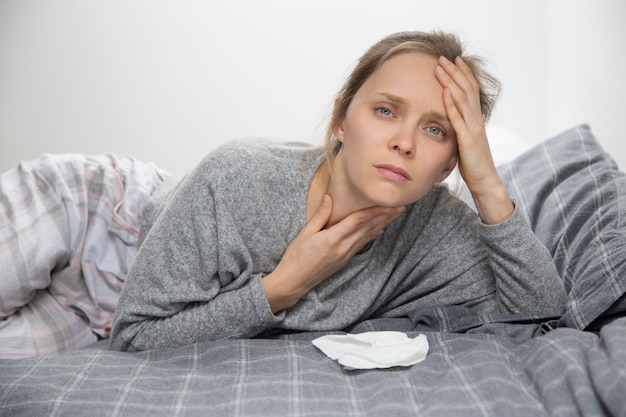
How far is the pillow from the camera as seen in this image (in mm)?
1411

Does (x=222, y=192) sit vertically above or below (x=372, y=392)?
above

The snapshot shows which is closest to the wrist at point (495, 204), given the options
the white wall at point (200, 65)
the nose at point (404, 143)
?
the nose at point (404, 143)

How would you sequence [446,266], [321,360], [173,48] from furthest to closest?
[173,48] < [446,266] < [321,360]

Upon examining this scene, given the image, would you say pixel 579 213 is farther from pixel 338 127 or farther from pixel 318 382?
pixel 318 382

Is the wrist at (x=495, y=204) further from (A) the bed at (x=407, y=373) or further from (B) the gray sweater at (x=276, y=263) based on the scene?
(A) the bed at (x=407, y=373)

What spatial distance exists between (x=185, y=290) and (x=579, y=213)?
0.91 meters

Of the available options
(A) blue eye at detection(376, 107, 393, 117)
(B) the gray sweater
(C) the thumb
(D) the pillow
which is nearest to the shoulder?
(B) the gray sweater

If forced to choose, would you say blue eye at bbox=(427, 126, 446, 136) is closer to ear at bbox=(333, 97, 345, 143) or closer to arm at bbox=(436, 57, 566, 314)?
arm at bbox=(436, 57, 566, 314)

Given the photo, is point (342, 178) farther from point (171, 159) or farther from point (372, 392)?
point (171, 159)

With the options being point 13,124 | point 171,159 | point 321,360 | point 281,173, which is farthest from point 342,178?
point 13,124

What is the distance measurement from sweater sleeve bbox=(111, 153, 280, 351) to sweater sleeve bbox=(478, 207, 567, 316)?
0.46 m

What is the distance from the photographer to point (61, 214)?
171cm

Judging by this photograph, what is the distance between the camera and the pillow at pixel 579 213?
1.41 meters

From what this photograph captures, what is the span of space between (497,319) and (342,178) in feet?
1.35
